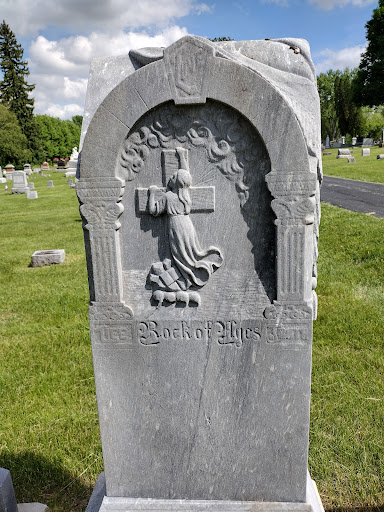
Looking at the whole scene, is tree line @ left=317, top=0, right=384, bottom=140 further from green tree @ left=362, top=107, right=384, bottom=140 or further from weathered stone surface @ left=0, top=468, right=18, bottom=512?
weathered stone surface @ left=0, top=468, right=18, bottom=512

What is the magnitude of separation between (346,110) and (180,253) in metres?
62.6

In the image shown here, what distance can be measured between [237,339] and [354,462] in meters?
1.73

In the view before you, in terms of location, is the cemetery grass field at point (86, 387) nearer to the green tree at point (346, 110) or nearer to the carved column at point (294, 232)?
the carved column at point (294, 232)

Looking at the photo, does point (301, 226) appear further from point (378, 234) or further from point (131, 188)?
point (378, 234)

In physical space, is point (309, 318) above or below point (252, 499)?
above

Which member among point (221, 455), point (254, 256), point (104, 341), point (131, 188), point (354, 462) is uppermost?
point (131, 188)

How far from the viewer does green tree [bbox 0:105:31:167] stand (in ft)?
154

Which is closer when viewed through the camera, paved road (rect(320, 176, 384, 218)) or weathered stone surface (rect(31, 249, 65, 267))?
weathered stone surface (rect(31, 249, 65, 267))

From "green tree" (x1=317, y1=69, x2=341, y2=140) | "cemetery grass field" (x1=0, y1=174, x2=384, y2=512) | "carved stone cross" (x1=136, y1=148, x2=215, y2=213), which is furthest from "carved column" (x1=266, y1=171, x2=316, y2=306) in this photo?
"green tree" (x1=317, y1=69, x2=341, y2=140)

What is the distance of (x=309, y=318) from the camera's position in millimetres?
2250

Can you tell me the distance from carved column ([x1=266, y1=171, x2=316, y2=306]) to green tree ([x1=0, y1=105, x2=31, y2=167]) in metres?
50.5

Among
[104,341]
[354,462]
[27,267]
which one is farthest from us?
[27,267]

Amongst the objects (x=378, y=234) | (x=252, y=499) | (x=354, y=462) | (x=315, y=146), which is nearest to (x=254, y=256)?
(x=315, y=146)

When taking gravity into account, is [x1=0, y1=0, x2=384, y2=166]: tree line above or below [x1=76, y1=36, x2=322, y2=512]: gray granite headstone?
above
